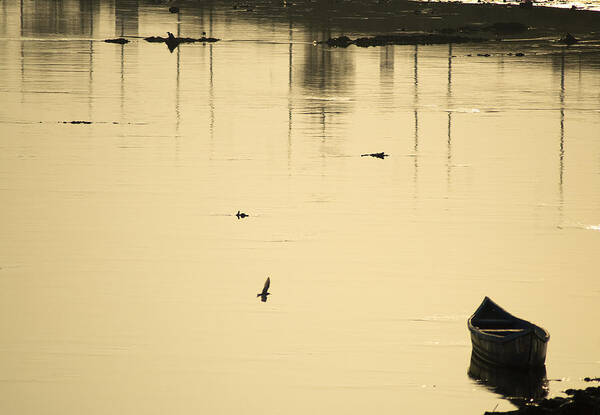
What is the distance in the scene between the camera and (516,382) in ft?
89.5

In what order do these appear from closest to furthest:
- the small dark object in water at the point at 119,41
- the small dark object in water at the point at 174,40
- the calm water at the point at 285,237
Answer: the calm water at the point at 285,237 < the small dark object in water at the point at 174,40 < the small dark object in water at the point at 119,41

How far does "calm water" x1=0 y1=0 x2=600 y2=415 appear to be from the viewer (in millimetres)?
28297

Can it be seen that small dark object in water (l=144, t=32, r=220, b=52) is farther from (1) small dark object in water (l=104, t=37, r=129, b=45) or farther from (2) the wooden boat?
(2) the wooden boat

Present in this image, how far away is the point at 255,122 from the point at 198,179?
49.2 ft

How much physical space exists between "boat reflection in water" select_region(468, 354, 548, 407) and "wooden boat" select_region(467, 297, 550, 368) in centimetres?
14

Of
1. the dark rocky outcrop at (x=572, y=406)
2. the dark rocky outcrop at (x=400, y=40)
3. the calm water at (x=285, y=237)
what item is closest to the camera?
the dark rocky outcrop at (x=572, y=406)

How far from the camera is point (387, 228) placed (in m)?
42.2

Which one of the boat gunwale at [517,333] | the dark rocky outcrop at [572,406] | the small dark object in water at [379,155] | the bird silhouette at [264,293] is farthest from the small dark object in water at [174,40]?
the dark rocky outcrop at [572,406]

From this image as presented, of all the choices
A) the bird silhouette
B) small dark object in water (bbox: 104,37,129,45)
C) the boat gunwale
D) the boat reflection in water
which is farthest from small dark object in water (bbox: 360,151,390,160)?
small dark object in water (bbox: 104,37,129,45)

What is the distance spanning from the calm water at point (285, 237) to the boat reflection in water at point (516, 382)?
0.31 m

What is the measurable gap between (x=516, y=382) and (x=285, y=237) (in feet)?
47.4

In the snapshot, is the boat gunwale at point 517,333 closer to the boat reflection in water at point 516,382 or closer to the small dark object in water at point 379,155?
the boat reflection in water at point 516,382

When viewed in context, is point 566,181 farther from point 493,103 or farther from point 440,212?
point 493,103

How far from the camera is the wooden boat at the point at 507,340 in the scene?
27.2 meters
